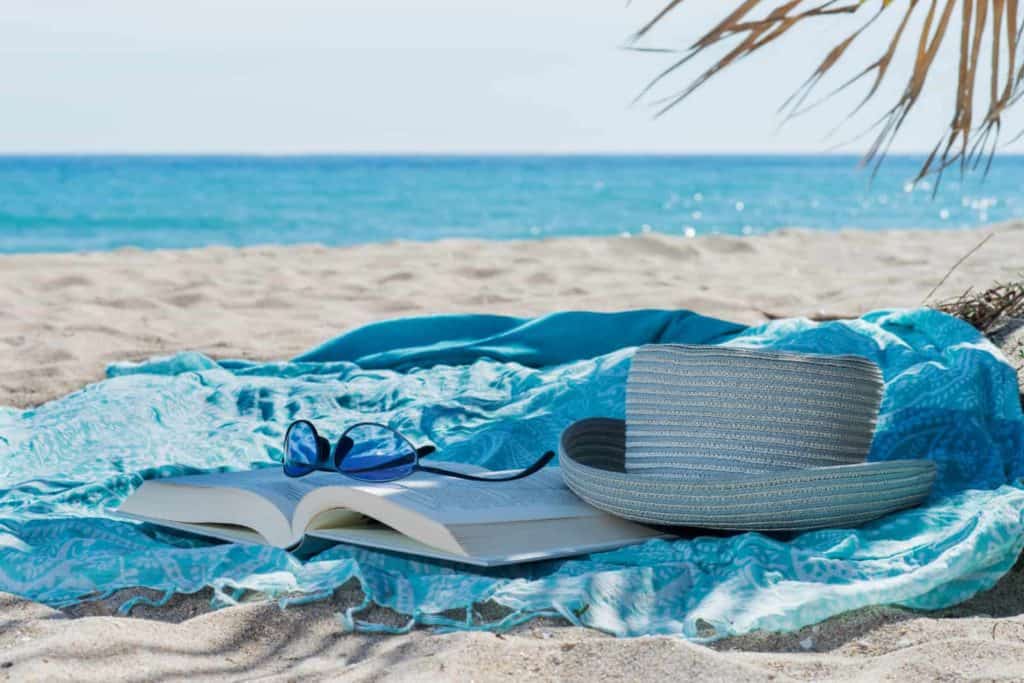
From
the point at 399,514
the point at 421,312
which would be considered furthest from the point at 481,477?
the point at 421,312

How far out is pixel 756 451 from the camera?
2.11 meters

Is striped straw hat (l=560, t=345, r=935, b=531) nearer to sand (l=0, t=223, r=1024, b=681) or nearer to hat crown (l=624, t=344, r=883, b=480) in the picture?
hat crown (l=624, t=344, r=883, b=480)

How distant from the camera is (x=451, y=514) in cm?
195

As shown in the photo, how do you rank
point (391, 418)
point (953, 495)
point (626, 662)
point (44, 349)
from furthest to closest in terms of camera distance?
point (44, 349) → point (391, 418) → point (953, 495) → point (626, 662)

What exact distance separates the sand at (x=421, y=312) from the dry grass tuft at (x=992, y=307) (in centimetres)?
18

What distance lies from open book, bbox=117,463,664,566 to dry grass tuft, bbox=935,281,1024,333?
4.55 ft

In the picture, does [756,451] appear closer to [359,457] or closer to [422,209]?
[359,457]

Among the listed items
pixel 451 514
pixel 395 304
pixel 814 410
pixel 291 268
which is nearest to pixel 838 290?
pixel 395 304

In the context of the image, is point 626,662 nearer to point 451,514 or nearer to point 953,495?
point 451,514

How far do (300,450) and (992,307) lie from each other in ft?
6.03

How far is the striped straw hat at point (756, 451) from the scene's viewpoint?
6.72 ft

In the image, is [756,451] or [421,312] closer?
[756,451]

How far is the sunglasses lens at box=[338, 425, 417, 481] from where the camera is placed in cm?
212

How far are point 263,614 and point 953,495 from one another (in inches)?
48.6
